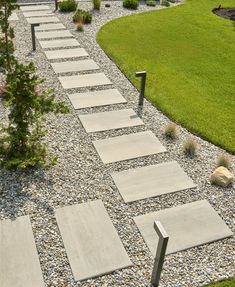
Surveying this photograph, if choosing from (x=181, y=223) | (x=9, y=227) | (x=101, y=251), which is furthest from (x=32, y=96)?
(x=181, y=223)

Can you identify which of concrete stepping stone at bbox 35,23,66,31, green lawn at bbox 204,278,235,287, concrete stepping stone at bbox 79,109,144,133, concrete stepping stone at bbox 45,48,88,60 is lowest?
green lawn at bbox 204,278,235,287

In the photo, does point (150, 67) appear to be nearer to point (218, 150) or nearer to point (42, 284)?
point (218, 150)

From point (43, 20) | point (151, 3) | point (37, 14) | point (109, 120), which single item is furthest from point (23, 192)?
point (151, 3)

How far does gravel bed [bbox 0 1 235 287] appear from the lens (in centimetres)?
607

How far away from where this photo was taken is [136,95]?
1157cm

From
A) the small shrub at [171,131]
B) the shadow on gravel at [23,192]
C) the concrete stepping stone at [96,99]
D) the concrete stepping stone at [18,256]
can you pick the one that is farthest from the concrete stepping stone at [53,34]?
the concrete stepping stone at [18,256]

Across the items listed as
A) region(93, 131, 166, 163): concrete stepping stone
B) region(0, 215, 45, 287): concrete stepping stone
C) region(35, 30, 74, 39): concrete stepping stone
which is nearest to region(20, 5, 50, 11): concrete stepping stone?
region(35, 30, 74, 39): concrete stepping stone

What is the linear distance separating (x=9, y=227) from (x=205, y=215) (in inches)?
153

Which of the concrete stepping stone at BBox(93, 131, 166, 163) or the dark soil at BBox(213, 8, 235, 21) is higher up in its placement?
the dark soil at BBox(213, 8, 235, 21)

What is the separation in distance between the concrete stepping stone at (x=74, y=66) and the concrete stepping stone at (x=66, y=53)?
1.88 feet

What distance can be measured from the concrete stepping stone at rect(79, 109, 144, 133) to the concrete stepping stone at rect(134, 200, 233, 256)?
10.8 feet

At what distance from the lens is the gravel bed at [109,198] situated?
6.07m

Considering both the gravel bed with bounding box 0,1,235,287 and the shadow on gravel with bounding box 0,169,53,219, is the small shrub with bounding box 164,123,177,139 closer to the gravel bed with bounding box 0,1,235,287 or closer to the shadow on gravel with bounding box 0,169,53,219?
the gravel bed with bounding box 0,1,235,287

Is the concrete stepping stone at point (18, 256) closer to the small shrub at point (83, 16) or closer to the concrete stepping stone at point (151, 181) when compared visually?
the concrete stepping stone at point (151, 181)
